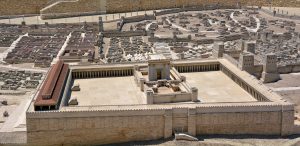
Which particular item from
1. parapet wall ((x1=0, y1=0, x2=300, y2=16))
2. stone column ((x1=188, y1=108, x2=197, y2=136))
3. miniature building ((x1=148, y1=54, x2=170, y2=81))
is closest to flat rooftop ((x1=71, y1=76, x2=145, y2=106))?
miniature building ((x1=148, y1=54, x2=170, y2=81))

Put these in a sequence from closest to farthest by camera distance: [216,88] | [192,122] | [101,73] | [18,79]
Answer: [192,122] < [216,88] < [101,73] < [18,79]

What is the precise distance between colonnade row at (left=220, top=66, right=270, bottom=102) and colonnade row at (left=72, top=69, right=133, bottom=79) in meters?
13.5

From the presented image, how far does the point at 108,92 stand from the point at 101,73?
25.0 ft

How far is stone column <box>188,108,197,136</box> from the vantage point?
51250 mm

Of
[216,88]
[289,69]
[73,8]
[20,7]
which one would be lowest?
[289,69]

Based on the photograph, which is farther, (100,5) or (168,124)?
(100,5)

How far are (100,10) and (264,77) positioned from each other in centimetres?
9792

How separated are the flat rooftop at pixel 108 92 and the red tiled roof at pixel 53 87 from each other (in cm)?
250

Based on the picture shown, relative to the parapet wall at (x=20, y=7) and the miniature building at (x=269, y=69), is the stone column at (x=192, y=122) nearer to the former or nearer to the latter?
the miniature building at (x=269, y=69)

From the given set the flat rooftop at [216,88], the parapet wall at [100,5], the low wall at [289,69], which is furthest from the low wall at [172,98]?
the parapet wall at [100,5]

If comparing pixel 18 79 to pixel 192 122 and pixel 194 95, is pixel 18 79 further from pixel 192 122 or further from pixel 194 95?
pixel 192 122

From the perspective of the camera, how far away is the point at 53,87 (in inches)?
2175

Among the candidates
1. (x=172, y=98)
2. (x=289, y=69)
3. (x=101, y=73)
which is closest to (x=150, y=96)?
(x=172, y=98)

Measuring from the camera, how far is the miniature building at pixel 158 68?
197ft
